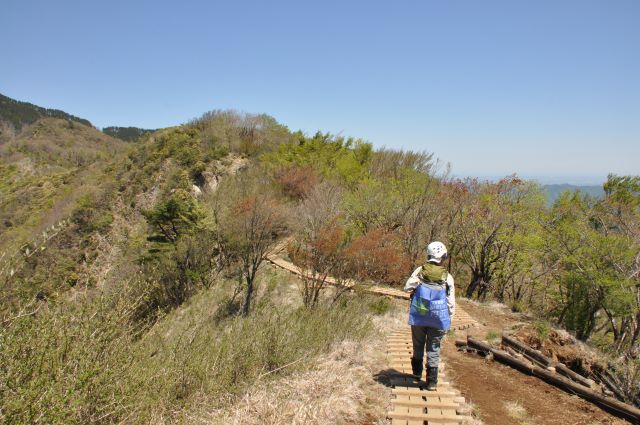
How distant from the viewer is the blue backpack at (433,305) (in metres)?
4.32

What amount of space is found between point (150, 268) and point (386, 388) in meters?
14.8

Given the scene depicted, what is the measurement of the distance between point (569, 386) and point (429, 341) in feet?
9.31

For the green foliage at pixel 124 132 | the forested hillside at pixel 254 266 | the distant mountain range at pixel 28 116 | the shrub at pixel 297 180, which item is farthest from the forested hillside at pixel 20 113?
the shrub at pixel 297 180

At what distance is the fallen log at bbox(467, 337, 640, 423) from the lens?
4965 millimetres

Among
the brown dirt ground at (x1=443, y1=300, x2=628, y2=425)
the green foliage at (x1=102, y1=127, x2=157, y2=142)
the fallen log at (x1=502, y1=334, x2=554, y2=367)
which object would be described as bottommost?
the brown dirt ground at (x1=443, y1=300, x2=628, y2=425)

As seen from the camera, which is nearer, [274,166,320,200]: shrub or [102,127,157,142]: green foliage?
[274,166,320,200]: shrub

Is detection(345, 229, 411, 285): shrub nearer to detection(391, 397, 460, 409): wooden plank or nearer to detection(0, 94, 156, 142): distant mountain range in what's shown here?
detection(391, 397, 460, 409): wooden plank

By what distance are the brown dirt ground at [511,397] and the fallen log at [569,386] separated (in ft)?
0.38

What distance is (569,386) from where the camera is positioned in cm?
561

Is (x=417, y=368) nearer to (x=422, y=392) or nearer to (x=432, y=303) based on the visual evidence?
(x=422, y=392)

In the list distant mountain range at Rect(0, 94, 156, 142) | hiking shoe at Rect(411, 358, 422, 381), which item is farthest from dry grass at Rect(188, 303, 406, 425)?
distant mountain range at Rect(0, 94, 156, 142)

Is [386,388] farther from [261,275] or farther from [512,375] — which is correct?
[261,275]

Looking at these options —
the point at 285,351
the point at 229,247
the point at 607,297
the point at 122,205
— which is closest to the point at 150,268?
the point at 229,247

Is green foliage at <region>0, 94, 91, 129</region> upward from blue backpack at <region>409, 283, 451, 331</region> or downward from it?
upward
